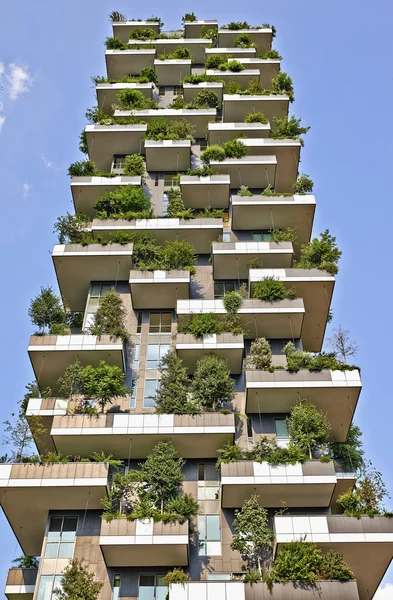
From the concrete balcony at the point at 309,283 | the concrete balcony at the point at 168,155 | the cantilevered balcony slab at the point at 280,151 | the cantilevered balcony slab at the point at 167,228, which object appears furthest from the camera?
the cantilevered balcony slab at the point at 280,151

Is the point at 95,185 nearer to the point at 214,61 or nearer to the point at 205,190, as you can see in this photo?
the point at 205,190

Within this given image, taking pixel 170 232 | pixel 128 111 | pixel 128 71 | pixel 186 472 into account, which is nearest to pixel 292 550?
pixel 186 472

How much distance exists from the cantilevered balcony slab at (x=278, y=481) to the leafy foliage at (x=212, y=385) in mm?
3417

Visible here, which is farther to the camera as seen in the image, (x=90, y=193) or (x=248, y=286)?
(x=90, y=193)

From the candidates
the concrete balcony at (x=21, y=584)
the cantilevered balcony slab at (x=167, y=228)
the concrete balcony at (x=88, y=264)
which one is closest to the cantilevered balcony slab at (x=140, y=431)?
the concrete balcony at (x=21, y=584)

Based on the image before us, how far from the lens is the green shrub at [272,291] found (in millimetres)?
31703

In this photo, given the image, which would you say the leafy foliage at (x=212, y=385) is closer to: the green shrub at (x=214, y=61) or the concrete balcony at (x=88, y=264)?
the concrete balcony at (x=88, y=264)

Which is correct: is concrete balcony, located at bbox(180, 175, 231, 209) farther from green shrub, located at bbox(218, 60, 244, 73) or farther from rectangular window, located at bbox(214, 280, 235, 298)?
green shrub, located at bbox(218, 60, 244, 73)

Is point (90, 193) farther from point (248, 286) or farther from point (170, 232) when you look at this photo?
point (248, 286)

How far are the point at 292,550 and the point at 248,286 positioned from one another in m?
14.7

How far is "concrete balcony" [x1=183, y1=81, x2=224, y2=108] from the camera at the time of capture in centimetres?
4628

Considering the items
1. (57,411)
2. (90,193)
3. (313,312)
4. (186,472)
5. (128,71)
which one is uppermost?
(128,71)

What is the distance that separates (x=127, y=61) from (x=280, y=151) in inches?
654

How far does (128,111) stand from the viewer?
43531 millimetres
